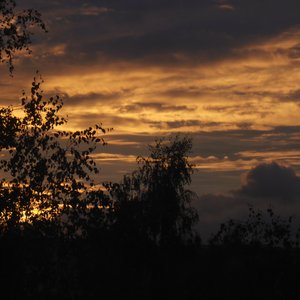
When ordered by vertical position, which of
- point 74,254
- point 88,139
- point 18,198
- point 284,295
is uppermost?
point 88,139

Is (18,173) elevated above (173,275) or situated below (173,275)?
above

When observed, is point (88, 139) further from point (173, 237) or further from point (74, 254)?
point (173, 237)

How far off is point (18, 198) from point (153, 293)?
13426 millimetres

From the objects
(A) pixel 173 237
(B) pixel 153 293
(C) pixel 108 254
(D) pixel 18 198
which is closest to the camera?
(D) pixel 18 198

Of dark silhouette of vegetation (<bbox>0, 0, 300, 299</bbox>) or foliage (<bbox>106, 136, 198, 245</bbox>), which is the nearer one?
dark silhouette of vegetation (<bbox>0, 0, 300, 299</bbox>)

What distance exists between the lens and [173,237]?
44094 millimetres

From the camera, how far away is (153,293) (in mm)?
33250

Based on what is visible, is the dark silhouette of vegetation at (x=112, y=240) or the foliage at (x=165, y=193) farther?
the foliage at (x=165, y=193)

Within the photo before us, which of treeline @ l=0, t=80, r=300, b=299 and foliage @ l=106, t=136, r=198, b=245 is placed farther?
foliage @ l=106, t=136, r=198, b=245

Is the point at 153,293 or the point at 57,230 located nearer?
the point at 57,230

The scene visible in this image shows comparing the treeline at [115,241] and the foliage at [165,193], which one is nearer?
the treeline at [115,241]

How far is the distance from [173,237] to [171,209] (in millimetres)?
2081

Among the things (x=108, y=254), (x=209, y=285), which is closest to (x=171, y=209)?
(x=108, y=254)

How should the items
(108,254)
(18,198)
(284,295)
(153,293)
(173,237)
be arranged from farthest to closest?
(173,237), (108,254), (153,293), (284,295), (18,198)
